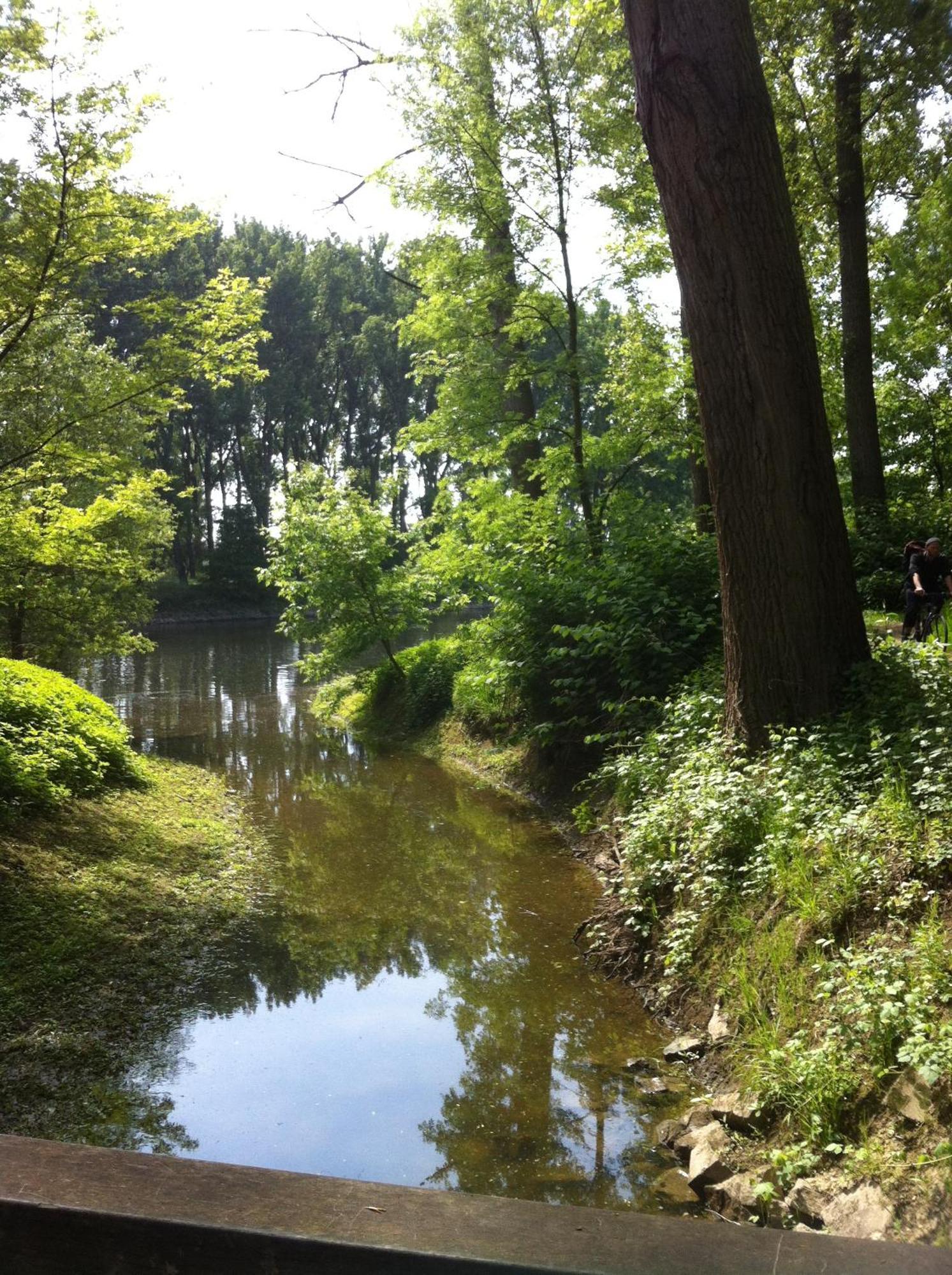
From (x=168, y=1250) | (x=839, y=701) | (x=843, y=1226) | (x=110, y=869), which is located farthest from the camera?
(x=110, y=869)

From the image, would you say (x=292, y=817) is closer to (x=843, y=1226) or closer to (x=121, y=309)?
(x=121, y=309)

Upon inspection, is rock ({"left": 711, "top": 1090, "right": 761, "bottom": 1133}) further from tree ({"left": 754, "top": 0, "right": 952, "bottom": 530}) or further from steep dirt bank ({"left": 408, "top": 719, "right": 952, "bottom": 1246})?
tree ({"left": 754, "top": 0, "right": 952, "bottom": 530})

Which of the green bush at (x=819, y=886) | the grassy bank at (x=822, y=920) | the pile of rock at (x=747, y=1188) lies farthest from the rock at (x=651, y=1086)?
the green bush at (x=819, y=886)

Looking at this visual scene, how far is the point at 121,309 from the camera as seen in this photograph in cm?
977

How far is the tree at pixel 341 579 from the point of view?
1812 cm

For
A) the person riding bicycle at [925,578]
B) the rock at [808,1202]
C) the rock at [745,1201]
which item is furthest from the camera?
the person riding bicycle at [925,578]

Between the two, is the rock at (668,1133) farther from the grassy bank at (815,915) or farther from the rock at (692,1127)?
the grassy bank at (815,915)

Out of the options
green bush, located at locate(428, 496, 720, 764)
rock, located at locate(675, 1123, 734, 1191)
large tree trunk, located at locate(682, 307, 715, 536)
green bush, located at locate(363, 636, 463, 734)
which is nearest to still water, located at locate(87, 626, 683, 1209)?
rock, located at locate(675, 1123, 734, 1191)

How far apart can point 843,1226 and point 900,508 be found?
569 inches

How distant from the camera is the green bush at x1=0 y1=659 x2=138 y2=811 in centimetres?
827

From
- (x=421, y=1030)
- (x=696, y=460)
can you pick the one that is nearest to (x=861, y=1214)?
(x=421, y=1030)

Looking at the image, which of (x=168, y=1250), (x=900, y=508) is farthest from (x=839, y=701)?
(x=900, y=508)

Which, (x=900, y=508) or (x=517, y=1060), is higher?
(x=900, y=508)

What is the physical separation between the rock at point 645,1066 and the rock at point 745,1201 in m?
1.21
